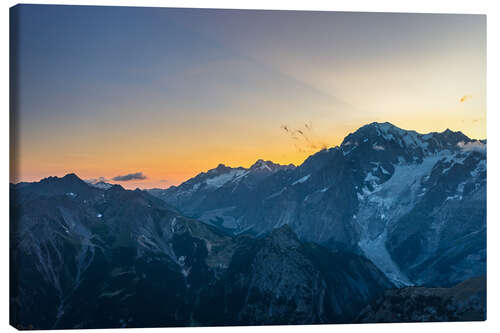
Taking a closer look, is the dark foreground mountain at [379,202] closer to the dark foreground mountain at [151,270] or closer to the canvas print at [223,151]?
the canvas print at [223,151]

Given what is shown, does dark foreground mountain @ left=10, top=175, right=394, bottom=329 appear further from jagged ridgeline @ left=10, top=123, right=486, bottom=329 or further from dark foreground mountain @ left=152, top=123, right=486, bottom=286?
dark foreground mountain @ left=152, top=123, right=486, bottom=286

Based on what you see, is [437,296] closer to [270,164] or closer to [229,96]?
[270,164]

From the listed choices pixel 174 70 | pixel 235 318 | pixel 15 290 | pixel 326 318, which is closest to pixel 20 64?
pixel 174 70

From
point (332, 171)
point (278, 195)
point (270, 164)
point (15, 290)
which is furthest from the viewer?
point (332, 171)

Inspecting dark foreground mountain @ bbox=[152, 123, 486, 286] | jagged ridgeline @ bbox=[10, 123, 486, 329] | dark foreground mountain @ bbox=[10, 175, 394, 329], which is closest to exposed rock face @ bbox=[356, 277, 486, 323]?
jagged ridgeline @ bbox=[10, 123, 486, 329]

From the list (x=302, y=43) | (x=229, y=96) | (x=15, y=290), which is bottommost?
A: (x=15, y=290)

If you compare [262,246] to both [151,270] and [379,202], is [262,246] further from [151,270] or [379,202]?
[379,202]
